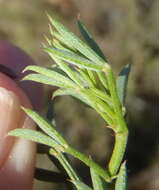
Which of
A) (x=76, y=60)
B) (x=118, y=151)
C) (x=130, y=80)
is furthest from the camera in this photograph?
(x=130, y=80)

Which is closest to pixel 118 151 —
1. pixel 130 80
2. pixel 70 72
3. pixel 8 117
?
pixel 70 72

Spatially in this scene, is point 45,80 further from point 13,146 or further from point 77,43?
point 13,146

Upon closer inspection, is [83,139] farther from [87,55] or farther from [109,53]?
[87,55]

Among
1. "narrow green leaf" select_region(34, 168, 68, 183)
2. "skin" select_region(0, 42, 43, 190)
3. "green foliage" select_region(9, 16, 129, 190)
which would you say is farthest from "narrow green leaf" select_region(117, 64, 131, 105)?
"skin" select_region(0, 42, 43, 190)

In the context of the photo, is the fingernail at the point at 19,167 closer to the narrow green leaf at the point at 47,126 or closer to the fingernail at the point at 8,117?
the fingernail at the point at 8,117

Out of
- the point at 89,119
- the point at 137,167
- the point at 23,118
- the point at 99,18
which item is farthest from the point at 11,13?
the point at 23,118

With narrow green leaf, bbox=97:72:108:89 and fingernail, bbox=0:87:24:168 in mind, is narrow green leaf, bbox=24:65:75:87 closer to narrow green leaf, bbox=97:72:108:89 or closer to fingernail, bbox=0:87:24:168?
narrow green leaf, bbox=97:72:108:89
